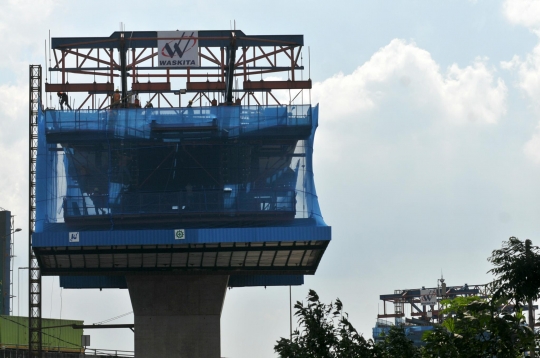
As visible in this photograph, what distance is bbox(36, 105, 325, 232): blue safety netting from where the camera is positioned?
8794 centimetres

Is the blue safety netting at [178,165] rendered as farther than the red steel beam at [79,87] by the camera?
No

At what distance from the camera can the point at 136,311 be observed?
296ft

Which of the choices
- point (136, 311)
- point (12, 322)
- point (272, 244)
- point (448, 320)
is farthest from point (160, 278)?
point (448, 320)

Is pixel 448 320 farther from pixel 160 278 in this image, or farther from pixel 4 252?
pixel 4 252

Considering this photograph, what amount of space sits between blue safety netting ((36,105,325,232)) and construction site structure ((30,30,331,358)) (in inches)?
3.0

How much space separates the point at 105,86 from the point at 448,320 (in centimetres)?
5237

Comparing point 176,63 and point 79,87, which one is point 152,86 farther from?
point 79,87

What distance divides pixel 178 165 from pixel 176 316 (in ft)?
37.3

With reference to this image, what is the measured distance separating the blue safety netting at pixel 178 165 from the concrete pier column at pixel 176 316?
5996 millimetres

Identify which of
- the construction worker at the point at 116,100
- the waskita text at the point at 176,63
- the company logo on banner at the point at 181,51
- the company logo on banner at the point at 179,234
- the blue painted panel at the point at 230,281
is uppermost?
the company logo on banner at the point at 181,51

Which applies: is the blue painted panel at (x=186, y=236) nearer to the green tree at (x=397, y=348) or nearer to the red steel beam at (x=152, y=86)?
the red steel beam at (x=152, y=86)

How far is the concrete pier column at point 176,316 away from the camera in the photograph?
8925 cm

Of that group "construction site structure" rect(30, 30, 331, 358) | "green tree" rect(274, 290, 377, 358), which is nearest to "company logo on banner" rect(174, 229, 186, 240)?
"construction site structure" rect(30, 30, 331, 358)

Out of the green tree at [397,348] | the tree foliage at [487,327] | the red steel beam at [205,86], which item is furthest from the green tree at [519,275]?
the red steel beam at [205,86]
